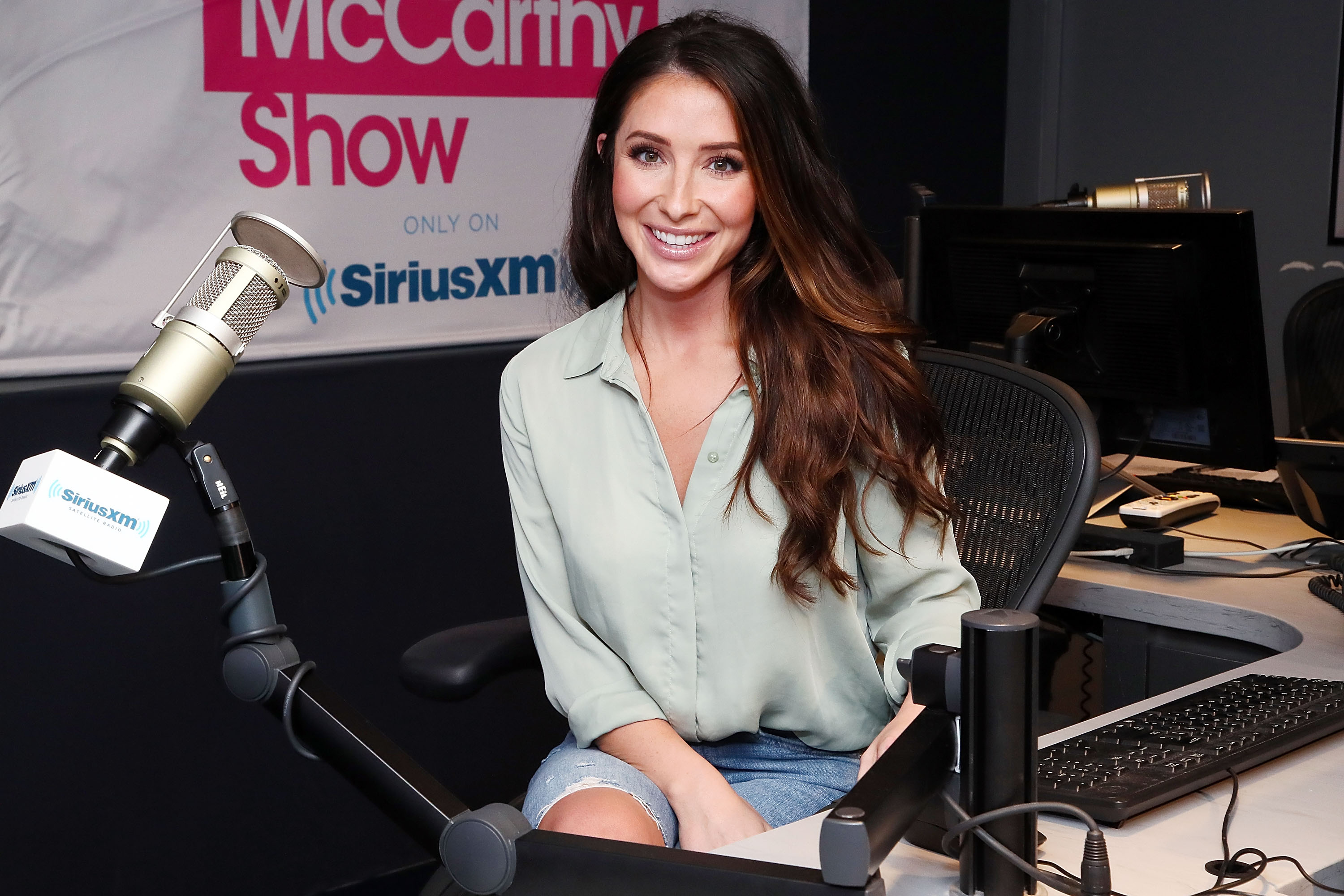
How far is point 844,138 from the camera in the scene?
3543 mm

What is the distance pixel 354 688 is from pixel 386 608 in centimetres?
17

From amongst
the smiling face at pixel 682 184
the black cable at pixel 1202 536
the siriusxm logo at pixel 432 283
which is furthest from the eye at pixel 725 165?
the siriusxm logo at pixel 432 283

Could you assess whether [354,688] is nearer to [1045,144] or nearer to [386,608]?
[386,608]

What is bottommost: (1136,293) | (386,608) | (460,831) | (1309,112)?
(386,608)

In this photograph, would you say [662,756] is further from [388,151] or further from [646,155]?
[388,151]

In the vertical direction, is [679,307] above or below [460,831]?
above

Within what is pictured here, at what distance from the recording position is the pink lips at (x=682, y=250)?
1555 millimetres

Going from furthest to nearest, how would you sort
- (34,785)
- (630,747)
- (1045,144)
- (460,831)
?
(1045,144) → (34,785) → (630,747) → (460,831)

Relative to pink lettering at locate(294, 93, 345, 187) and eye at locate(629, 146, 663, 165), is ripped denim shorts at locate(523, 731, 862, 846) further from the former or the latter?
pink lettering at locate(294, 93, 345, 187)

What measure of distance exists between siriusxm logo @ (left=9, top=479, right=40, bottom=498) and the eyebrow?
857 mm

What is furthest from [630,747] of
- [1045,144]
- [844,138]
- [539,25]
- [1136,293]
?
[1045,144]

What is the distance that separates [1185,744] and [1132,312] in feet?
2.92

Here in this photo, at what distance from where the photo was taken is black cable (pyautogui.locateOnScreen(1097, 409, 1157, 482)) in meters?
2.07

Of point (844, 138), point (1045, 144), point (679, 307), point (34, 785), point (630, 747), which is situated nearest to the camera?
point (630, 747)
